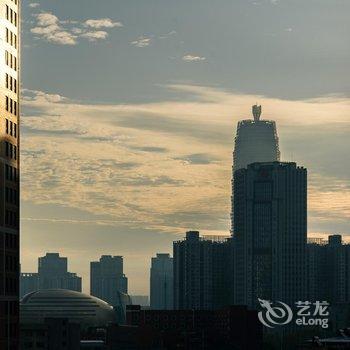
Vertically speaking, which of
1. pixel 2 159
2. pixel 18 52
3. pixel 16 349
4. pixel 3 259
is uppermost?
Result: pixel 18 52

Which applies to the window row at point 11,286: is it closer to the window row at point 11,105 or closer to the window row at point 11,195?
the window row at point 11,195

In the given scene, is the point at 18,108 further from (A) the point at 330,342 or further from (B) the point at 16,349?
(A) the point at 330,342

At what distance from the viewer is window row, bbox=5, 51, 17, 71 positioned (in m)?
126

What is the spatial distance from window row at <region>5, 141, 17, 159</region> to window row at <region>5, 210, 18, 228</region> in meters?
5.49

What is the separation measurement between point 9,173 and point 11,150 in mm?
2270

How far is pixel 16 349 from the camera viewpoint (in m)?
130

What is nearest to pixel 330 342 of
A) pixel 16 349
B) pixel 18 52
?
pixel 16 349

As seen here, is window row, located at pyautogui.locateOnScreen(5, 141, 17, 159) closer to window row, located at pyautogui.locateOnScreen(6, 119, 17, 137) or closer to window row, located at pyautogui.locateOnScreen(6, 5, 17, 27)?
window row, located at pyautogui.locateOnScreen(6, 119, 17, 137)

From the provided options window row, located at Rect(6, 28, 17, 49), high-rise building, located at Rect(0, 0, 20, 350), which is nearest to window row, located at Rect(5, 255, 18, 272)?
high-rise building, located at Rect(0, 0, 20, 350)

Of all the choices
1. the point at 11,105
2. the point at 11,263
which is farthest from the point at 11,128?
the point at 11,263

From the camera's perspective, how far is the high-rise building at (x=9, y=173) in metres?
125

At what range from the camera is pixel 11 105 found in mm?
127438

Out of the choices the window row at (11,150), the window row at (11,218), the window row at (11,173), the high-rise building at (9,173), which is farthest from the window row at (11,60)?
the window row at (11,218)

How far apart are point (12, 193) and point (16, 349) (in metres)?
15.7
